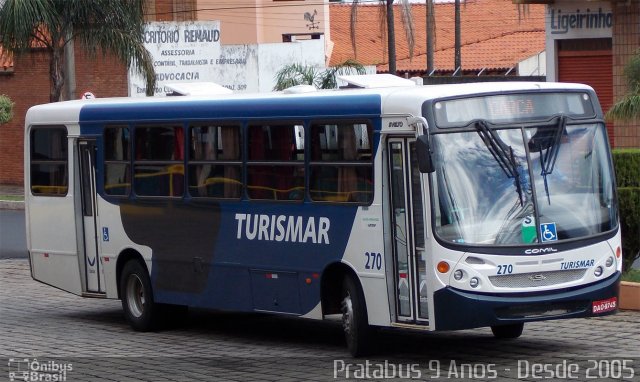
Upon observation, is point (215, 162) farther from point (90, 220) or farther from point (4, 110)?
point (4, 110)

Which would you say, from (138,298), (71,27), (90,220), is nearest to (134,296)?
(138,298)

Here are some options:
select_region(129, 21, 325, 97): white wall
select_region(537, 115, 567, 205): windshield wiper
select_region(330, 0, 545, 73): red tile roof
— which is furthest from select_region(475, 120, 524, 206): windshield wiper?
select_region(330, 0, 545, 73): red tile roof

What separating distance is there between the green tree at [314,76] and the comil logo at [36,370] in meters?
15.9

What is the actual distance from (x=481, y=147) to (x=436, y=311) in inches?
57.5

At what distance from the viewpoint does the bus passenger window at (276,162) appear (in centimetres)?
1209

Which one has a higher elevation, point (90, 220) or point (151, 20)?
point (151, 20)

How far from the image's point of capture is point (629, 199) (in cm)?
1373

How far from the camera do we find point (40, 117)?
51.2 ft

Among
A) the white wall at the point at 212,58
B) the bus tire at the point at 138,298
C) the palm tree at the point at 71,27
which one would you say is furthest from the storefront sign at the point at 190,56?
the bus tire at the point at 138,298

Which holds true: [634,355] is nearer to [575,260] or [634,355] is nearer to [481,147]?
[575,260]

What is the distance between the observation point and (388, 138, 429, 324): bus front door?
10.7 m

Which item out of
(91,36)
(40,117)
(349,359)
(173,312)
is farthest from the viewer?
(91,36)

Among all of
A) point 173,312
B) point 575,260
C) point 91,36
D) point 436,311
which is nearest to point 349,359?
point 436,311

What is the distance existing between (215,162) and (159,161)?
1025 millimetres
